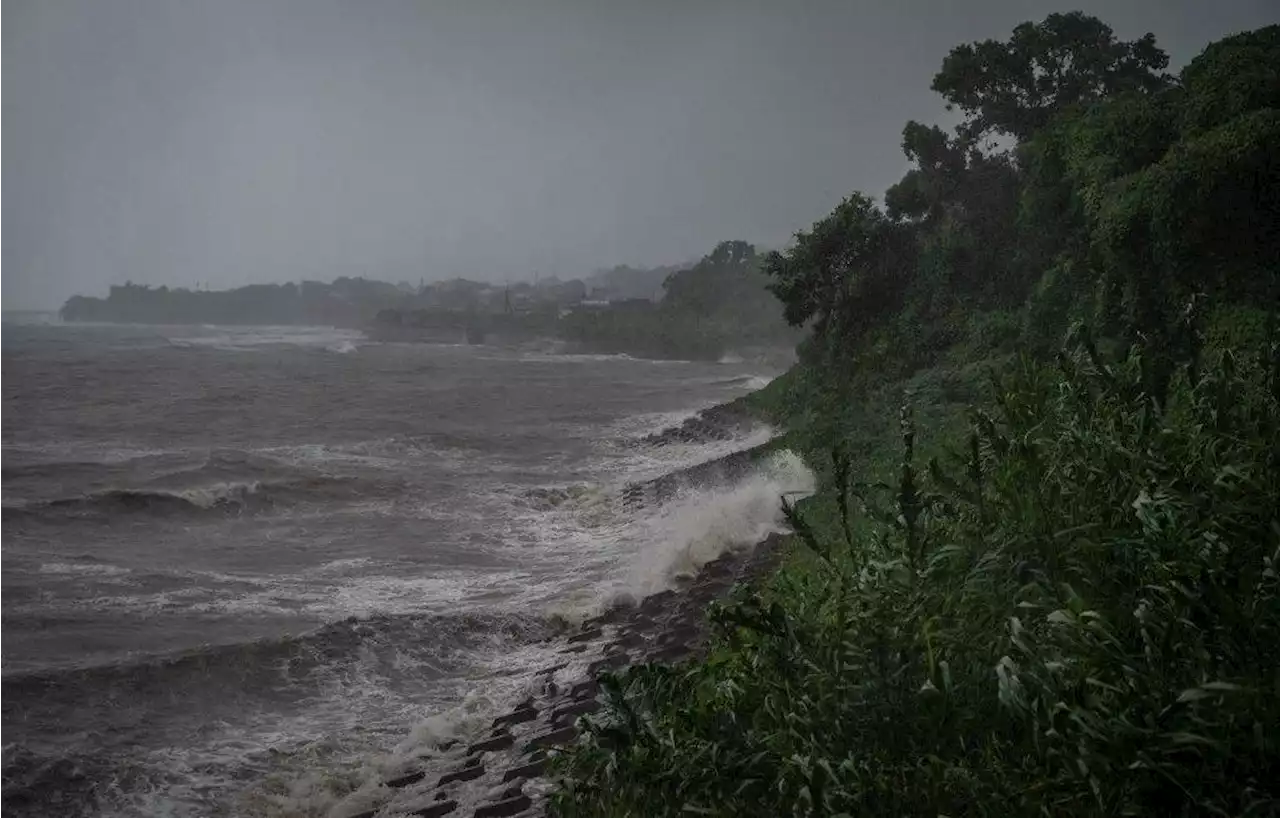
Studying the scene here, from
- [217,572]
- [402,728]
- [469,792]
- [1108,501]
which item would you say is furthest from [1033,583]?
[217,572]

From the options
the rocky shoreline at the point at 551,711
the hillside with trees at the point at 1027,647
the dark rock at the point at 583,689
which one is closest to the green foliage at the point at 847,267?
the rocky shoreline at the point at 551,711

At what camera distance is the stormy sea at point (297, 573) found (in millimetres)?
10969

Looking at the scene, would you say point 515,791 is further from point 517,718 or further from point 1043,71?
point 1043,71

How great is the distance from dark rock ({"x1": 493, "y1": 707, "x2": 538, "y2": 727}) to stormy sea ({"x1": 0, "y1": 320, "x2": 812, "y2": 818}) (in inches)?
13.7

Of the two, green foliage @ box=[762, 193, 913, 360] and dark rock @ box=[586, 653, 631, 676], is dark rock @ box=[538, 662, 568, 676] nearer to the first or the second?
dark rock @ box=[586, 653, 631, 676]

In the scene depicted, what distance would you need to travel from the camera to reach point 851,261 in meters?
30.5

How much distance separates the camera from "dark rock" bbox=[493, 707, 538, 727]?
36.9 feet

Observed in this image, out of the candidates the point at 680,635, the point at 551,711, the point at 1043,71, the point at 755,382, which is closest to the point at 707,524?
the point at 680,635

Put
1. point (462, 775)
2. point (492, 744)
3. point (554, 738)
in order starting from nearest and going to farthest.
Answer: point (462, 775), point (554, 738), point (492, 744)

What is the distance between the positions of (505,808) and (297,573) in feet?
35.5

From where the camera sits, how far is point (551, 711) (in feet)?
37.2

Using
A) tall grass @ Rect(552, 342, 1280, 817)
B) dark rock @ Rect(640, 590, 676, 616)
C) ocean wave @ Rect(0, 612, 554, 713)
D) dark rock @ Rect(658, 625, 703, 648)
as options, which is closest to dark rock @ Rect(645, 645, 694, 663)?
dark rock @ Rect(658, 625, 703, 648)

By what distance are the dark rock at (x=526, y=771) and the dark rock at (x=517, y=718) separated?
4.59 feet

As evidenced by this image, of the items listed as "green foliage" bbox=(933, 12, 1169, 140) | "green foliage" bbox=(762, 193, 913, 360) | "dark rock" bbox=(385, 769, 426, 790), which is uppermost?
"green foliage" bbox=(933, 12, 1169, 140)
